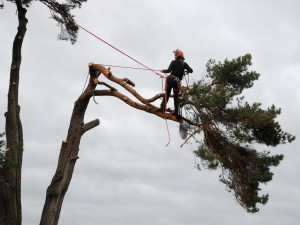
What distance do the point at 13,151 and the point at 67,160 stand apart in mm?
1289

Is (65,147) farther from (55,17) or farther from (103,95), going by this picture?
(55,17)

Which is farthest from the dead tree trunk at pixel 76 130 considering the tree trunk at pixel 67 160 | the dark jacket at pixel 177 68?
the dark jacket at pixel 177 68

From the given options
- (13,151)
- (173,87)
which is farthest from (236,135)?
(13,151)

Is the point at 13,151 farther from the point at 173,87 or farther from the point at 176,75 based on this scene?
the point at 176,75

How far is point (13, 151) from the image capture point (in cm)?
1144

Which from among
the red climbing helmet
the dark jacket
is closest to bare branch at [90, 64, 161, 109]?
the dark jacket

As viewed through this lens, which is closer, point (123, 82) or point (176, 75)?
point (176, 75)

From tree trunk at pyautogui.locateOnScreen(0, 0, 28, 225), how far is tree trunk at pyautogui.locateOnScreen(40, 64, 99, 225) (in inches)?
28.1

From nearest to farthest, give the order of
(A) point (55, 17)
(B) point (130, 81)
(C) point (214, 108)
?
(C) point (214, 108) < (B) point (130, 81) < (A) point (55, 17)

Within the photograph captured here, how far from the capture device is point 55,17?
47.0ft

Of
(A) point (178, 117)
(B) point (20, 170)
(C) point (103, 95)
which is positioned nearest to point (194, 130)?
(A) point (178, 117)

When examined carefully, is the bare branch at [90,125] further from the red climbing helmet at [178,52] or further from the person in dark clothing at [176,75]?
the red climbing helmet at [178,52]

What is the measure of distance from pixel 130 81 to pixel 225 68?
224 cm

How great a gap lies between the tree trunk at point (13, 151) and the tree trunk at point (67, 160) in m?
0.71
